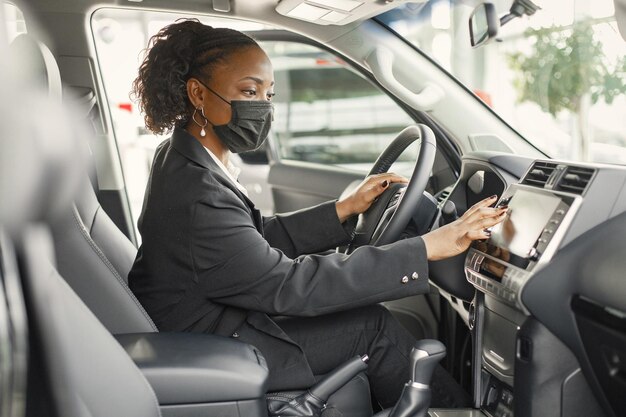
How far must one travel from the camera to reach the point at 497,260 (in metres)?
1.74

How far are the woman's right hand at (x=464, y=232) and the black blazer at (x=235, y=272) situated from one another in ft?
0.10

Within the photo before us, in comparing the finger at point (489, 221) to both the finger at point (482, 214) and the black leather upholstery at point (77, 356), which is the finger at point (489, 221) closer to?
the finger at point (482, 214)

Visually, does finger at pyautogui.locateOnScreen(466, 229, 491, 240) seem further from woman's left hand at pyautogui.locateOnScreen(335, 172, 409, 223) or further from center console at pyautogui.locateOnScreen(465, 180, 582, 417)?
woman's left hand at pyautogui.locateOnScreen(335, 172, 409, 223)

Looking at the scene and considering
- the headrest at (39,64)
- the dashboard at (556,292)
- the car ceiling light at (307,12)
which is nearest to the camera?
the headrest at (39,64)

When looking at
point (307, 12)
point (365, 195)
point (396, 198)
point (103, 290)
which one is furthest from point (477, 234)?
point (307, 12)

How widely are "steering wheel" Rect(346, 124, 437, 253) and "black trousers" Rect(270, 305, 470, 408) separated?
196 millimetres

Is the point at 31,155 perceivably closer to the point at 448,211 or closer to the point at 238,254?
the point at 238,254

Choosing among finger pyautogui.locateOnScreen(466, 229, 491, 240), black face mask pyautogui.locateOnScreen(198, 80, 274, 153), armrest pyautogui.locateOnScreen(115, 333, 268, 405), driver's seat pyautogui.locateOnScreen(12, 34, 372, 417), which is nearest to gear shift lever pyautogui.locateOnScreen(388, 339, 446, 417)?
driver's seat pyautogui.locateOnScreen(12, 34, 372, 417)

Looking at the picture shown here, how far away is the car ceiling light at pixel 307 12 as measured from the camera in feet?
7.84

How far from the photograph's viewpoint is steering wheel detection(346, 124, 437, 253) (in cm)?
196

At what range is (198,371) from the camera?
4.77 feet

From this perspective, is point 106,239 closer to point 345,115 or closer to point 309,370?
point 309,370

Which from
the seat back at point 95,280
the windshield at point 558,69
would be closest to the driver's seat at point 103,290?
the seat back at point 95,280

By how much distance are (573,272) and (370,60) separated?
1.20 m
